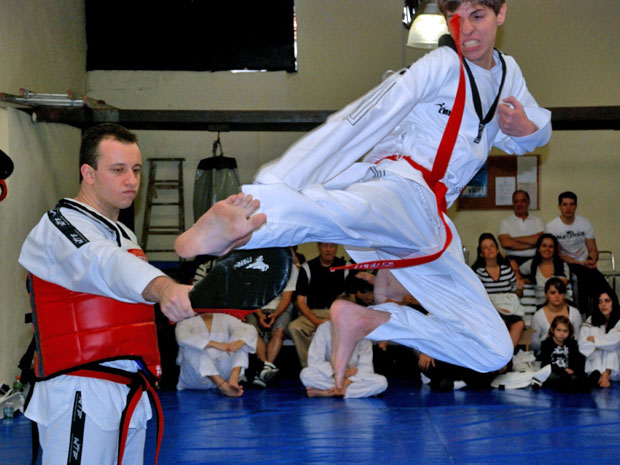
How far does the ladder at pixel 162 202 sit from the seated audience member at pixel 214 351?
9.81 ft

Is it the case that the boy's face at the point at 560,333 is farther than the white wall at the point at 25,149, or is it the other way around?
the boy's face at the point at 560,333

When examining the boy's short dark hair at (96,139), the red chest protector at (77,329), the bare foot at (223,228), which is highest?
the boy's short dark hair at (96,139)

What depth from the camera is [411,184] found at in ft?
10.3

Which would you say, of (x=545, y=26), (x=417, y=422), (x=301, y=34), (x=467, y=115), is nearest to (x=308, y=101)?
(x=301, y=34)

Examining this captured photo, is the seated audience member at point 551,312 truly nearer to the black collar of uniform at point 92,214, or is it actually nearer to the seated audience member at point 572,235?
the seated audience member at point 572,235

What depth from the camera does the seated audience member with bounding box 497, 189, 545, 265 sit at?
866 centimetres

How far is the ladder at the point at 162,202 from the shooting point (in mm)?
9898

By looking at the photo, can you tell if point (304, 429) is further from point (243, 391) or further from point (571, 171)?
point (571, 171)

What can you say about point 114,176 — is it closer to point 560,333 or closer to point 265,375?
point 265,375

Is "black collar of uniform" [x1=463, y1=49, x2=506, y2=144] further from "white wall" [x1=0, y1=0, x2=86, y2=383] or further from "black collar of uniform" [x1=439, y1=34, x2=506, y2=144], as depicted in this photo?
"white wall" [x1=0, y1=0, x2=86, y2=383]

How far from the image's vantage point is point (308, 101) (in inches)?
400

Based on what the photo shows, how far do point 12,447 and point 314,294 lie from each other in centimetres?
344

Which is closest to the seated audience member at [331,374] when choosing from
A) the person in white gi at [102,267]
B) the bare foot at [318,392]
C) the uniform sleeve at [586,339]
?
the bare foot at [318,392]

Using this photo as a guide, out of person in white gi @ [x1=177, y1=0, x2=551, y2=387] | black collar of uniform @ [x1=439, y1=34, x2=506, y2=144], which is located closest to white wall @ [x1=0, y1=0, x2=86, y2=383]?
person in white gi @ [x1=177, y1=0, x2=551, y2=387]
